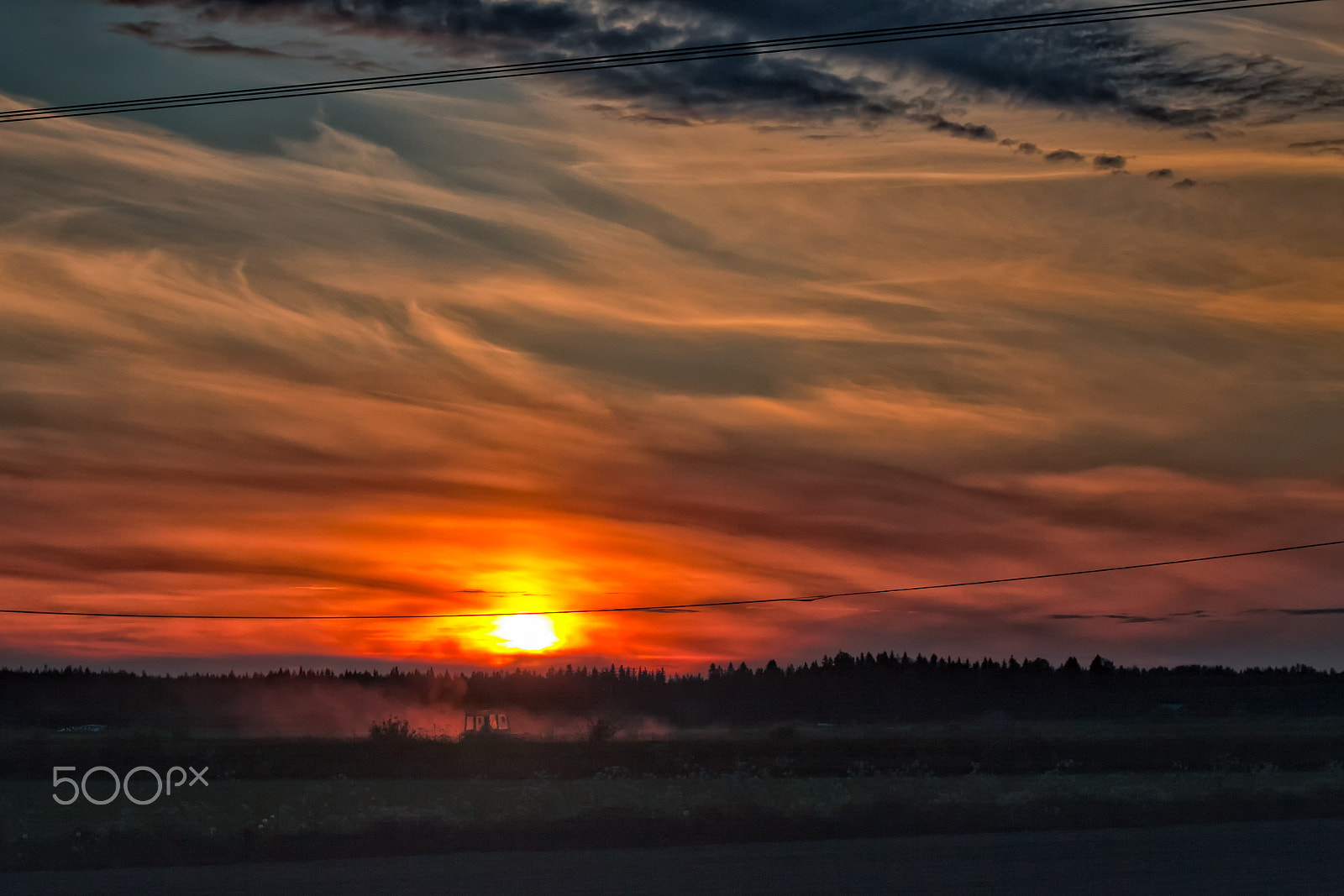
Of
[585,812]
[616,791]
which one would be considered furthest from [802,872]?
[616,791]

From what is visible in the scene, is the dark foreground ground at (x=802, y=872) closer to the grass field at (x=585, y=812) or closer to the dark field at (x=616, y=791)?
the grass field at (x=585, y=812)

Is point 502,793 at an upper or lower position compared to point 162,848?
lower

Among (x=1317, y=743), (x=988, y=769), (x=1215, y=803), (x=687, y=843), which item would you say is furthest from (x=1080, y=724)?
(x=687, y=843)

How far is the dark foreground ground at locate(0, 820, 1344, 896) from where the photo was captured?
65.4 ft

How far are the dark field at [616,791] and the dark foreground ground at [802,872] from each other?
168cm

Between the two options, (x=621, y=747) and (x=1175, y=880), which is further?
(x=621, y=747)

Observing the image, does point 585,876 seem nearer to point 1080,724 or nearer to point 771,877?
point 771,877

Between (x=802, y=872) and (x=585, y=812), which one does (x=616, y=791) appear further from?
(x=802, y=872)

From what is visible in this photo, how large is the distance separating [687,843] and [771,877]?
505cm

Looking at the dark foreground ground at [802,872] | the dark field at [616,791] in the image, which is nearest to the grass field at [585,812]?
the dark field at [616,791]

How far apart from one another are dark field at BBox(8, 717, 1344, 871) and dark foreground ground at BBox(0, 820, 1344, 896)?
1.68 metres

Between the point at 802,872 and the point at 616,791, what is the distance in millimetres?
17472

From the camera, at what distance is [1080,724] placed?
331ft

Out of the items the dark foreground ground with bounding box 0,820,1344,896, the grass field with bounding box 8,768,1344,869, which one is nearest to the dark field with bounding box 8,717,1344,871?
the grass field with bounding box 8,768,1344,869
